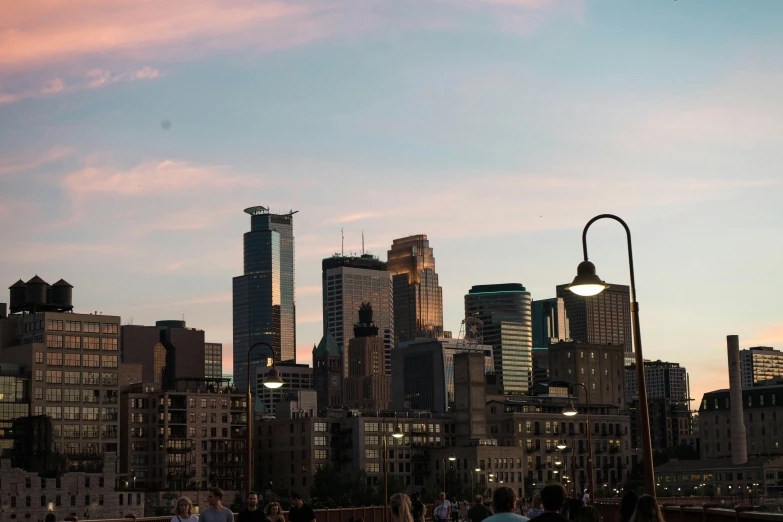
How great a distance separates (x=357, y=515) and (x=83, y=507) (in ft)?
460

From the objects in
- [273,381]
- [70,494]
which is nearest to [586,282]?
Answer: [273,381]

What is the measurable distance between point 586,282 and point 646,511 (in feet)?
27.9

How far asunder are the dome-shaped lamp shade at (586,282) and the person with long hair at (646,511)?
26.3 ft

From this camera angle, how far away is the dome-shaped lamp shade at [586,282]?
80.4 feet

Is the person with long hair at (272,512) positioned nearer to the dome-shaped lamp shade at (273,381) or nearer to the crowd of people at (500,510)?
the crowd of people at (500,510)

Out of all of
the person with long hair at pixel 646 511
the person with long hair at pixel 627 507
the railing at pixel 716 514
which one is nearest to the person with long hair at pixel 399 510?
the person with long hair at pixel 627 507

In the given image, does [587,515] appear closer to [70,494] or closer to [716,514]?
[716,514]

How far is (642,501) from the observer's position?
16672 millimetres

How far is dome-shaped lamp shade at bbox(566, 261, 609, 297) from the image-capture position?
2452 cm

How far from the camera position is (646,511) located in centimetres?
1659

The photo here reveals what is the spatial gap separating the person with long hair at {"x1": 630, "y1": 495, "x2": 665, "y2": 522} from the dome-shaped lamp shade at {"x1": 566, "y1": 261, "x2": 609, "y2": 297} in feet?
26.3

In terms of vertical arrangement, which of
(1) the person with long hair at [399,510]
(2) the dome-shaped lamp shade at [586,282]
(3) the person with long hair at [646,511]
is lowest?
(1) the person with long hair at [399,510]

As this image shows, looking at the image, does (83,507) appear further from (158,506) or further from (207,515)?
(207,515)

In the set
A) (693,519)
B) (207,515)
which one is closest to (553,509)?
(207,515)
